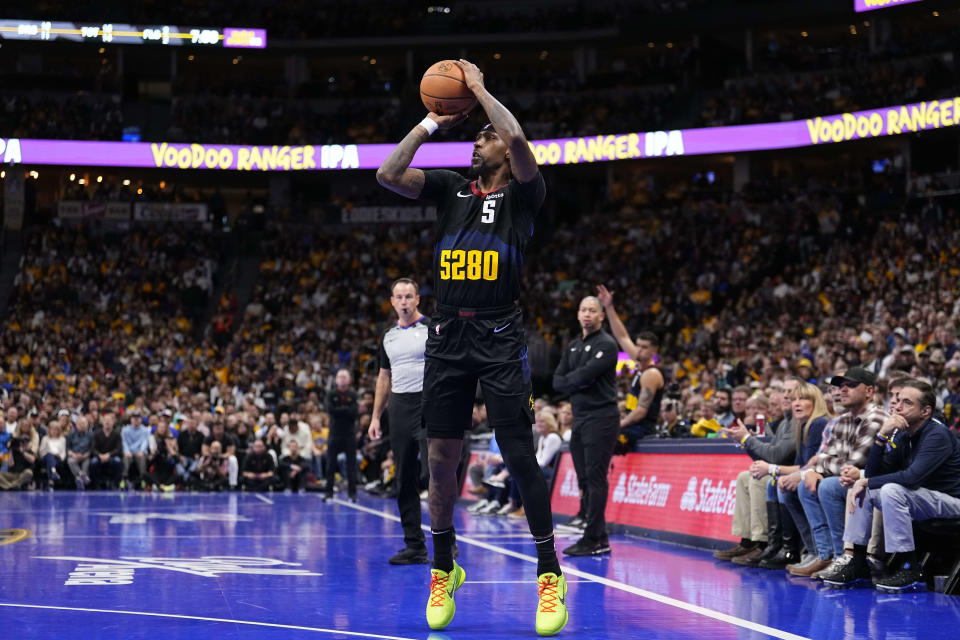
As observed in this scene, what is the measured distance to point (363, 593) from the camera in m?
6.77

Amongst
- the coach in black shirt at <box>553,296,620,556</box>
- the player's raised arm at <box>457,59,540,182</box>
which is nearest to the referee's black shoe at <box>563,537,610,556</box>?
the coach in black shirt at <box>553,296,620,556</box>

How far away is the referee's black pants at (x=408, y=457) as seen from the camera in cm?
871

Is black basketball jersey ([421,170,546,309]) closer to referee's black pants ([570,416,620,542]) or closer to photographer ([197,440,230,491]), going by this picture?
referee's black pants ([570,416,620,542])

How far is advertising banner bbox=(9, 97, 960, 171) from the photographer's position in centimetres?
3097

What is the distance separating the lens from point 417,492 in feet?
28.8

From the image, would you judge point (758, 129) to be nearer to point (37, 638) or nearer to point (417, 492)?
point (417, 492)

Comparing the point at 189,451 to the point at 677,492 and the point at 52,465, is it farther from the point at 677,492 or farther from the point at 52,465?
the point at 677,492

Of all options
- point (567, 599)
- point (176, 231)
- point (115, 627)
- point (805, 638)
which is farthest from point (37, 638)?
point (176, 231)

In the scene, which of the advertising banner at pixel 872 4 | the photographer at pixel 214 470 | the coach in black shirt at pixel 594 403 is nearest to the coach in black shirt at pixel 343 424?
the photographer at pixel 214 470

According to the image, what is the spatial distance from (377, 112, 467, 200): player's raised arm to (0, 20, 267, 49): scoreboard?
34.8m

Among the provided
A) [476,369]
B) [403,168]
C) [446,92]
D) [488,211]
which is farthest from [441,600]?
[446,92]

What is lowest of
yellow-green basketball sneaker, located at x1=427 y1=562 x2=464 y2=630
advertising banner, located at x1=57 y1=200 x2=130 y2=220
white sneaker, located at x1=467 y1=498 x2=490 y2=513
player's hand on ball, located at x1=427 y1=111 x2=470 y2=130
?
white sneaker, located at x1=467 y1=498 x2=490 y2=513

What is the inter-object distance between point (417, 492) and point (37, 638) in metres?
4.01

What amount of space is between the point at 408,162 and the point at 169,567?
3.85 m
